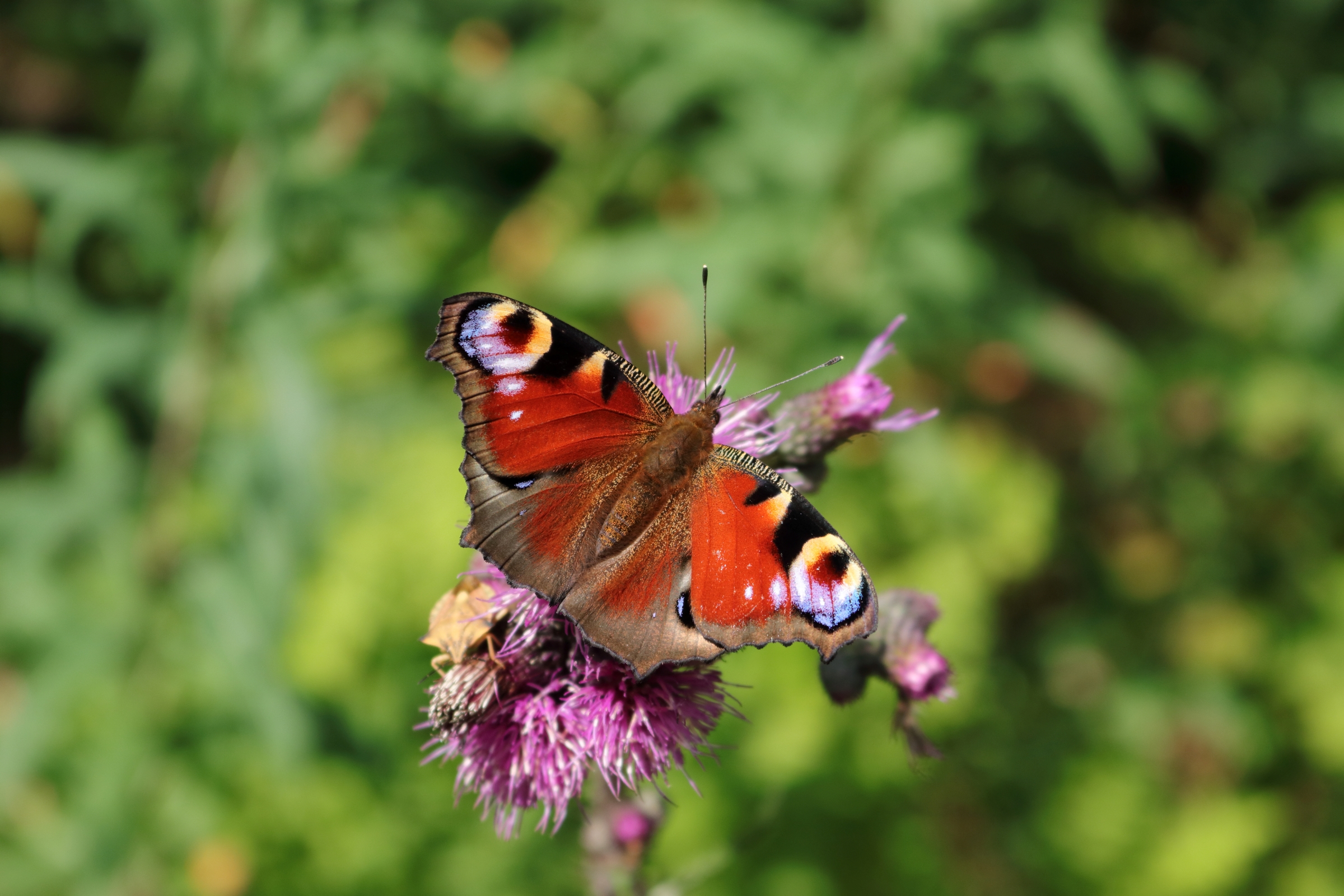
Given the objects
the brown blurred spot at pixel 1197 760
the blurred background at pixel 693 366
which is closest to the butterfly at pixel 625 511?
the blurred background at pixel 693 366

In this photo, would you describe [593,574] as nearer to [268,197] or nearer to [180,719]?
[268,197]

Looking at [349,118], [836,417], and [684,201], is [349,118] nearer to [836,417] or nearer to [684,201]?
[684,201]

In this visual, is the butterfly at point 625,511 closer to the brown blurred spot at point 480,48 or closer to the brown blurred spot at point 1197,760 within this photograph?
the brown blurred spot at point 480,48

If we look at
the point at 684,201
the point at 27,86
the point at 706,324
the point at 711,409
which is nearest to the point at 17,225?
the point at 27,86

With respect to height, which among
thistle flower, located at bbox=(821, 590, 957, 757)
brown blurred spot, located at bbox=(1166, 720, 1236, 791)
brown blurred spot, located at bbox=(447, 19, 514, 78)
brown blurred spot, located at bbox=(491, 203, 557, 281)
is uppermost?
brown blurred spot, located at bbox=(447, 19, 514, 78)

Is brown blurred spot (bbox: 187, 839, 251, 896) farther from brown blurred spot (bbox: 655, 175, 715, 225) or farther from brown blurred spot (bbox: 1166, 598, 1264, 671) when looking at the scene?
brown blurred spot (bbox: 1166, 598, 1264, 671)

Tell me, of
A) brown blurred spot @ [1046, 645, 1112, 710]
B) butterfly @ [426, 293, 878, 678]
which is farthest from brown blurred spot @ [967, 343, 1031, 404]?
butterfly @ [426, 293, 878, 678]

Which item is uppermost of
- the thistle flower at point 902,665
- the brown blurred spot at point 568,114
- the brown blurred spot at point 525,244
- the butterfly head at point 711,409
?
the brown blurred spot at point 568,114
